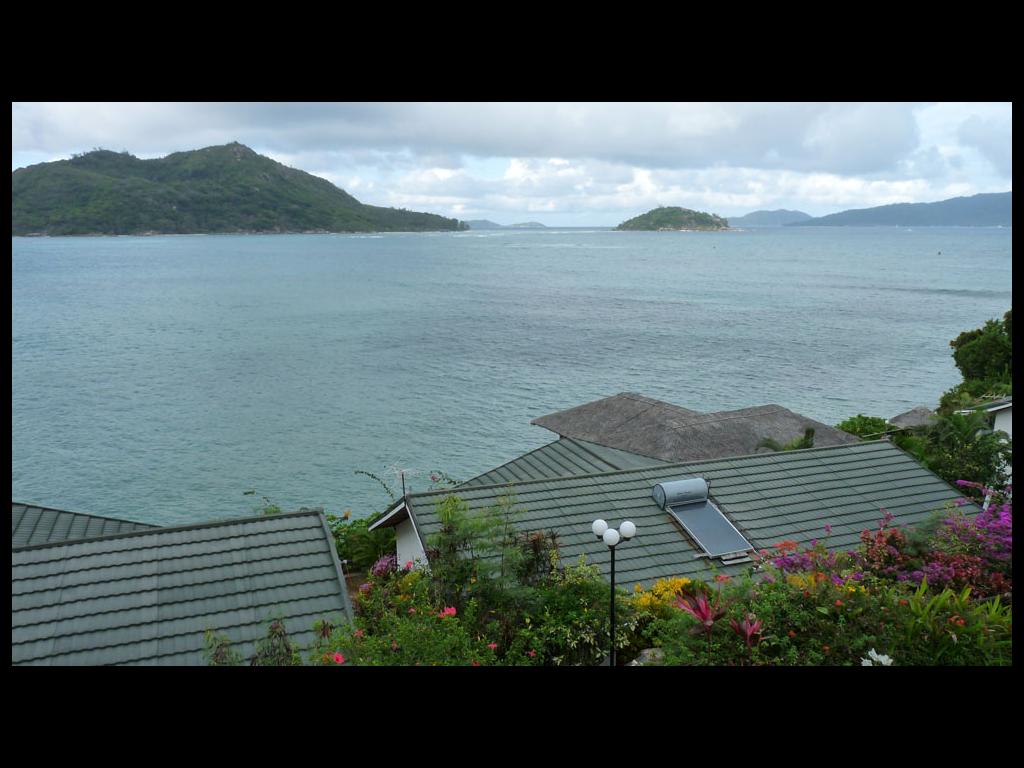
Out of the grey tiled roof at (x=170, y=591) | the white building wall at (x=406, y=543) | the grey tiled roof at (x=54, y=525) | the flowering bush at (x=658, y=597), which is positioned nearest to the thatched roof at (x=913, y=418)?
the white building wall at (x=406, y=543)

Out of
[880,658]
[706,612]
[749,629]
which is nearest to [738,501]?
[706,612]

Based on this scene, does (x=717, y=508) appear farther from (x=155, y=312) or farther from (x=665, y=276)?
(x=665, y=276)

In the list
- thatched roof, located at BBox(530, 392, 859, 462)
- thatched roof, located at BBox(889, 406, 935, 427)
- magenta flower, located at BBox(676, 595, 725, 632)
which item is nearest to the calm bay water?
thatched roof, located at BBox(530, 392, 859, 462)

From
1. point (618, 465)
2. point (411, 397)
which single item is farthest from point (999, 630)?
point (411, 397)

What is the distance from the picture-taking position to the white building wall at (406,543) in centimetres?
1060

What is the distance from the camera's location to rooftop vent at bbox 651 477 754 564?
30.5ft

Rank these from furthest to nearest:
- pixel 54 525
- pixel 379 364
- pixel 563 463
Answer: pixel 379 364, pixel 563 463, pixel 54 525

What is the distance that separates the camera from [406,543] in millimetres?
11086

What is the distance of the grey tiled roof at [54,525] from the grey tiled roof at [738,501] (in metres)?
4.60

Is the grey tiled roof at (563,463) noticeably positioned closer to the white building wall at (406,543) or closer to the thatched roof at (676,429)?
the thatched roof at (676,429)

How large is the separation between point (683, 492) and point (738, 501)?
0.89 m

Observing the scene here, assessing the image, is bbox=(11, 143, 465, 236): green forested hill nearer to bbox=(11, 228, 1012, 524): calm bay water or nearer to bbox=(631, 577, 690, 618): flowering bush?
bbox=(11, 228, 1012, 524): calm bay water

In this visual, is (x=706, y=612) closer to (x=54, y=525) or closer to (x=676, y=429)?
(x=54, y=525)
